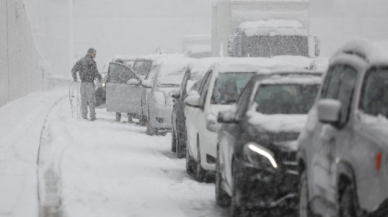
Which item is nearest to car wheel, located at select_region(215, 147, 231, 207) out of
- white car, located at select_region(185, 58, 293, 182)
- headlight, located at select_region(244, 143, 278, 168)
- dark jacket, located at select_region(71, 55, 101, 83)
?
headlight, located at select_region(244, 143, 278, 168)

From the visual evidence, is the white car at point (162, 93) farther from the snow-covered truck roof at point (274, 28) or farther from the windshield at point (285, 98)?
the windshield at point (285, 98)

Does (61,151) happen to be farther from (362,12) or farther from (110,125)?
(362,12)

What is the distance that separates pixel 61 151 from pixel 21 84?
84.0ft

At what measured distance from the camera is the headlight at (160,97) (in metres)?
19.4

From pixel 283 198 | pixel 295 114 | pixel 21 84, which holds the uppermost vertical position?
pixel 295 114

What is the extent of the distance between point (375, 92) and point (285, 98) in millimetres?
3113

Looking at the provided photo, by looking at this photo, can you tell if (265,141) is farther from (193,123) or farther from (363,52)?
(193,123)

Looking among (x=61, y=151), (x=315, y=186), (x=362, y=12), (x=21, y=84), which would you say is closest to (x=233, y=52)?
(x=61, y=151)

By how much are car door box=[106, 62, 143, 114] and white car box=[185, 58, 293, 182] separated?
1043 centimetres

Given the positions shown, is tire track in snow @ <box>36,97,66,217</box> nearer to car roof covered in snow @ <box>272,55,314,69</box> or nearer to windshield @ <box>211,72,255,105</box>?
windshield @ <box>211,72,255,105</box>

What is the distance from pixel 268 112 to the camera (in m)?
9.22

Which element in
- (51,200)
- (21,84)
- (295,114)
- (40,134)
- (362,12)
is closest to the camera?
(295,114)

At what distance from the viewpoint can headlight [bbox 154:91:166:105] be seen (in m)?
19.4

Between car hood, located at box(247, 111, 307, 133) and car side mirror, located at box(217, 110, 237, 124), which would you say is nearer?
car hood, located at box(247, 111, 307, 133)
